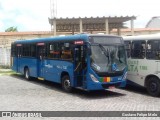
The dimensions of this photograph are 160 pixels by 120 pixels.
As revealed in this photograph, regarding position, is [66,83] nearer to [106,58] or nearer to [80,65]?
[80,65]

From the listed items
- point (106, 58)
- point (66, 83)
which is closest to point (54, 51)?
point (66, 83)

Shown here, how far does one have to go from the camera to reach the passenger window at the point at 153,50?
42.3 feet

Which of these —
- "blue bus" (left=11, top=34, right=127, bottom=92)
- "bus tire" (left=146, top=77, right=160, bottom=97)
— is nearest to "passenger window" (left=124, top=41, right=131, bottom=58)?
"blue bus" (left=11, top=34, right=127, bottom=92)

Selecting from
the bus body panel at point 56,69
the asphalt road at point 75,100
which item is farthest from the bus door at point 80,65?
the asphalt road at point 75,100

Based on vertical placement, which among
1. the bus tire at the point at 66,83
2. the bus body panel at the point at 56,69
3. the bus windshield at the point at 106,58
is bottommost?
the bus tire at the point at 66,83

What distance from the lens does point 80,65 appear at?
13422 mm

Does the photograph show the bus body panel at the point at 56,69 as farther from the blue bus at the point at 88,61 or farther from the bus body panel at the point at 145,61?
the bus body panel at the point at 145,61

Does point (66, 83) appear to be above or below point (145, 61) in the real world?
below

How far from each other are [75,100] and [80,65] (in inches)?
67.9

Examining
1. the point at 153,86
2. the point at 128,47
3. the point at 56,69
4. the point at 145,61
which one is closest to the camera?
the point at 153,86

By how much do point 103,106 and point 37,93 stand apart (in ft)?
14.5

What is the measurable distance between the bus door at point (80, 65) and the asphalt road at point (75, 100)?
0.67 m

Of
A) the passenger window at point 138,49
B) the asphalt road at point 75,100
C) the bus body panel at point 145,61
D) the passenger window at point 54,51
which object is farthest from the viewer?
the passenger window at point 54,51

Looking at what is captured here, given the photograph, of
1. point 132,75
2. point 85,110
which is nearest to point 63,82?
point 132,75
